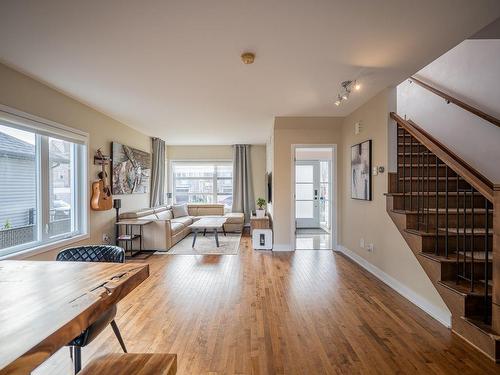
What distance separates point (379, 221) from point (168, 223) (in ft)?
12.1

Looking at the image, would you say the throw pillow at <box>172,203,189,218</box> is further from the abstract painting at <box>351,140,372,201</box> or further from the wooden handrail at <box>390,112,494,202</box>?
the wooden handrail at <box>390,112,494,202</box>

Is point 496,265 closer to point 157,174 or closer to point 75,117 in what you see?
point 75,117

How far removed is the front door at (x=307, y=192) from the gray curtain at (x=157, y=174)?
12.5ft

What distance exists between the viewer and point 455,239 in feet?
7.84

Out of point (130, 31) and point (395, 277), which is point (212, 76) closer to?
point (130, 31)

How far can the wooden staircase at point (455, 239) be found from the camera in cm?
186

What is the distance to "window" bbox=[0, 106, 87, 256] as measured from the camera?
267 centimetres

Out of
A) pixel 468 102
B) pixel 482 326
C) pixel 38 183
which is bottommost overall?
pixel 482 326

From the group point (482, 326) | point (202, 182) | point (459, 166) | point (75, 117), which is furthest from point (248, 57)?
point (202, 182)

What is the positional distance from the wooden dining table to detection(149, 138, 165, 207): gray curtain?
4.86m

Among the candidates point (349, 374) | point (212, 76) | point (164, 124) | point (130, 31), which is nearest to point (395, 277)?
point (349, 374)

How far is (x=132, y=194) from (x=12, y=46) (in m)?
3.44

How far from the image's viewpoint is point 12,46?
2.19 m

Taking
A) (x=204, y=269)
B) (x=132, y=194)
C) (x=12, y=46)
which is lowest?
(x=204, y=269)
